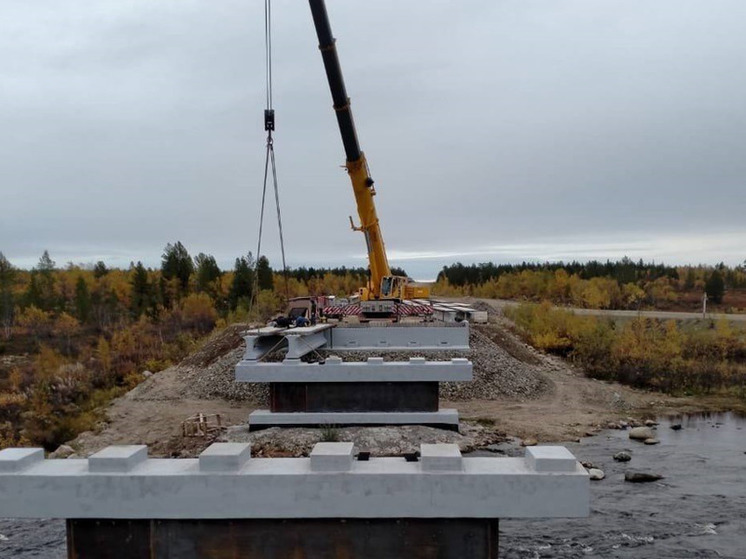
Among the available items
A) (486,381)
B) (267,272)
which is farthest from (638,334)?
(267,272)

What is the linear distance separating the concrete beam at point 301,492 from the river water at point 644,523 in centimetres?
656

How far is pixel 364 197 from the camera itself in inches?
1005

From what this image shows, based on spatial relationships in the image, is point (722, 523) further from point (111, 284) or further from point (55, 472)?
point (111, 284)

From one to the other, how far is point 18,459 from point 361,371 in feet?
43.8

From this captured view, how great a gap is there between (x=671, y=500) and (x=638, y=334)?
29638mm

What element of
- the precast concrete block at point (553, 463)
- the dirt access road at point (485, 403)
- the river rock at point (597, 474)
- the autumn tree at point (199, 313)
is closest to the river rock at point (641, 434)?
the dirt access road at point (485, 403)

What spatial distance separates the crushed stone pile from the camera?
31.5 metres

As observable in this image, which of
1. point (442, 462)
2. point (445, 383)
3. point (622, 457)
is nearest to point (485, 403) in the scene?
point (445, 383)

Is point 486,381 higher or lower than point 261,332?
lower

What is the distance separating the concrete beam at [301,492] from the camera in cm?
820

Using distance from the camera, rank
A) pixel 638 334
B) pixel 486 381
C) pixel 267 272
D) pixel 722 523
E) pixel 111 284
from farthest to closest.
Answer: pixel 111 284 → pixel 267 272 → pixel 638 334 → pixel 486 381 → pixel 722 523

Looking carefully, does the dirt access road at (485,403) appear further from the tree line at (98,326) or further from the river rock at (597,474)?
the river rock at (597,474)

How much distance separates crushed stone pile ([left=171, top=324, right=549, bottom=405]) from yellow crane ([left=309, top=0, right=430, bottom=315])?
12.0 feet

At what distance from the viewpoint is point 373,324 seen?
24531 mm
